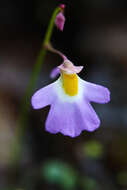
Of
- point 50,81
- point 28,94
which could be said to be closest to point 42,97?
point 28,94

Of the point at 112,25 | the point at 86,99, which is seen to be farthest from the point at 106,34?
the point at 86,99

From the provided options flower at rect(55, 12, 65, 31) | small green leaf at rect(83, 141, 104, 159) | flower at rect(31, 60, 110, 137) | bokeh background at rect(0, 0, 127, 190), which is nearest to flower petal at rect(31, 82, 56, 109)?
flower at rect(31, 60, 110, 137)

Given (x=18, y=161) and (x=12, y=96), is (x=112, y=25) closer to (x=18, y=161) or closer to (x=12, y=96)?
(x=12, y=96)

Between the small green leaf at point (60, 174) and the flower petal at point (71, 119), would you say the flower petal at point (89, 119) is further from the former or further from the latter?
the small green leaf at point (60, 174)

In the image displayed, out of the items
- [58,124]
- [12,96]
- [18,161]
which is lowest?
[18,161]

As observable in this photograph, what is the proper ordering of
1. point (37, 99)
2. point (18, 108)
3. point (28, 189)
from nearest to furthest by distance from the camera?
point (37, 99) < point (28, 189) < point (18, 108)

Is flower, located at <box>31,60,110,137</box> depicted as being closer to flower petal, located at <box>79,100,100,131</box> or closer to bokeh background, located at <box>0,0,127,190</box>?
flower petal, located at <box>79,100,100,131</box>
